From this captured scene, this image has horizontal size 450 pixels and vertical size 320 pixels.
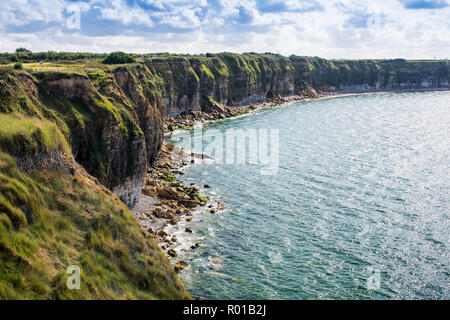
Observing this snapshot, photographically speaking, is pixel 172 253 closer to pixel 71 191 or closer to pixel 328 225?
pixel 71 191

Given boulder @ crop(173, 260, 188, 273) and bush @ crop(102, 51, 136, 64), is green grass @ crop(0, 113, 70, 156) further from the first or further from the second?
bush @ crop(102, 51, 136, 64)

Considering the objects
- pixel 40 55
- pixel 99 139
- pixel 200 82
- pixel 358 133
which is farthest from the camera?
pixel 200 82

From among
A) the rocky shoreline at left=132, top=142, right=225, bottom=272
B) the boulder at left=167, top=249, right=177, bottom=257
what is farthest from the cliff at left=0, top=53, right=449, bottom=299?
the boulder at left=167, top=249, right=177, bottom=257

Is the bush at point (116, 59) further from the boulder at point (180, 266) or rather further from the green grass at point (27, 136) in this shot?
the boulder at point (180, 266)

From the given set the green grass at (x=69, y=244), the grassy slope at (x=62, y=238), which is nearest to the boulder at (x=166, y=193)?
the grassy slope at (x=62, y=238)
